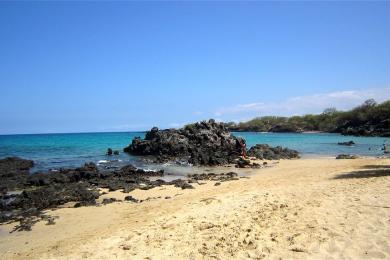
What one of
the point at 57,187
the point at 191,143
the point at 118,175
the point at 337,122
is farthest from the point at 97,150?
the point at 337,122

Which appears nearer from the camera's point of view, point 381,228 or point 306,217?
point 381,228

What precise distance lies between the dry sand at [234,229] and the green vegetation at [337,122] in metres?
61.6

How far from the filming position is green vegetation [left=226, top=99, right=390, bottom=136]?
77.0 meters

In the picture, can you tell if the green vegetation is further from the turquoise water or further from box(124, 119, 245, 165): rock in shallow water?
box(124, 119, 245, 165): rock in shallow water

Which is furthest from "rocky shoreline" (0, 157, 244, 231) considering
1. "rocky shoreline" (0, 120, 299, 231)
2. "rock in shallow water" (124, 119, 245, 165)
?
"rock in shallow water" (124, 119, 245, 165)

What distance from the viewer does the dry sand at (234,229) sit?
755cm

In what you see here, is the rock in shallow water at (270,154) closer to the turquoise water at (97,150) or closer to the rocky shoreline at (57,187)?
the turquoise water at (97,150)

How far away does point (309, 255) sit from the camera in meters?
7.03

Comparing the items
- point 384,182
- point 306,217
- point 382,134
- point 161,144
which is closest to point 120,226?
point 306,217

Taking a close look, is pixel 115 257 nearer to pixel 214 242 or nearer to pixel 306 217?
pixel 214 242

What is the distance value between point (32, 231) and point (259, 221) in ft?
23.2

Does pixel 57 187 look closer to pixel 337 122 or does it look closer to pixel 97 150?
pixel 97 150

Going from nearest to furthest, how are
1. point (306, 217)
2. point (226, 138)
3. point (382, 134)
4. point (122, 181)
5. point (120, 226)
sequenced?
1. point (306, 217)
2. point (120, 226)
3. point (122, 181)
4. point (226, 138)
5. point (382, 134)

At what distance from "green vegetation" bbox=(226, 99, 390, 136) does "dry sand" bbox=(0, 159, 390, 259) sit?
61.6 metres
